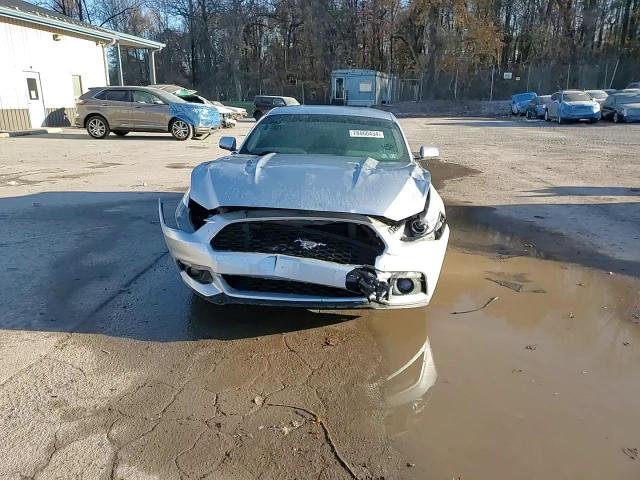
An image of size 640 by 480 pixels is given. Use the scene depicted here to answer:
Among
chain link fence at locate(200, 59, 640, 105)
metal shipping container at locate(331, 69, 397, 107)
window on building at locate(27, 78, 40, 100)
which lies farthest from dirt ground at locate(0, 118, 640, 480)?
chain link fence at locate(200, 59, 640, 105)

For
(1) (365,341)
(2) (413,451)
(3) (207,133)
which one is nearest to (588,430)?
(2) (413,451)

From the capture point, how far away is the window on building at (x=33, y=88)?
21031mm

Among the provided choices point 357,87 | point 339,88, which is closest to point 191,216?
point 357,87

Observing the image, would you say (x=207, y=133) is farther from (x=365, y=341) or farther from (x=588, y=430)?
(x=588, y=430)

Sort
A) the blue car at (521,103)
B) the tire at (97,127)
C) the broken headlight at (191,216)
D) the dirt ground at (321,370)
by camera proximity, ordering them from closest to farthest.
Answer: the dirt ground at (321,370) → the broken headlight at (191,216) → the tire at (97,127) → the blue car at (521,103)

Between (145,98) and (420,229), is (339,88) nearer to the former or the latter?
(145,98)

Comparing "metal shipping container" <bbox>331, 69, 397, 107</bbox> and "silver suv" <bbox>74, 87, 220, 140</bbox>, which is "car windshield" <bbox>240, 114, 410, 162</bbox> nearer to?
"silver suv" <bbox>74, 87, 220, 140</bbox>

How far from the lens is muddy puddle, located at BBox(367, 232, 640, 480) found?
2465 mm

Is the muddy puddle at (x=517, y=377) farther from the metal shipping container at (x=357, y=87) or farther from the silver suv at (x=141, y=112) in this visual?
the metal shipping container at (x=357, y=87)

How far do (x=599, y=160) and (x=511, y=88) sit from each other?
1412 inches

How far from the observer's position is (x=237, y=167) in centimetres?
399

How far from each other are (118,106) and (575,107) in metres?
20.3

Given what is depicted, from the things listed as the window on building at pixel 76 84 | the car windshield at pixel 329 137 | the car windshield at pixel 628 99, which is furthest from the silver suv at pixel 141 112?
the car windshield at pixel 628 99

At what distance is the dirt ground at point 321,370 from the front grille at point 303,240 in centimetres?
66
